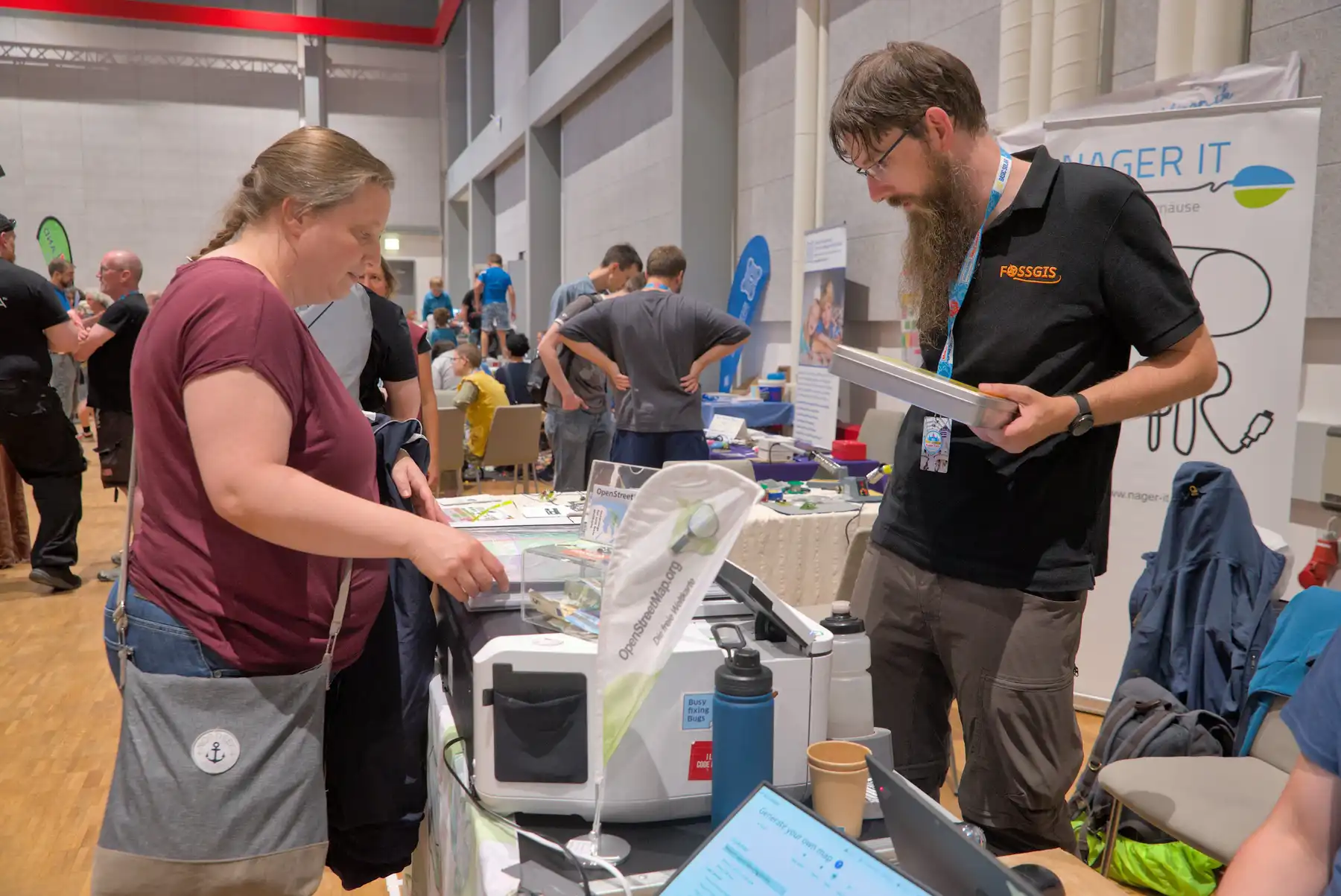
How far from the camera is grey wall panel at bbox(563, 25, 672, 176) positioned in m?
8.37

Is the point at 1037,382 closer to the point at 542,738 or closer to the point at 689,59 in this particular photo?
the point at 542,738

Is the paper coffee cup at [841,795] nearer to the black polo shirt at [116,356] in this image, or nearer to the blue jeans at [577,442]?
the blue jeans at [577,442]

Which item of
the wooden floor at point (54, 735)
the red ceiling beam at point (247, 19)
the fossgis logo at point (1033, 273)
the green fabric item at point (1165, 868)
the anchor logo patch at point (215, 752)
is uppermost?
the red ceiling beam at point (247, 19)

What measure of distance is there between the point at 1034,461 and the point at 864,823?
1.89 feet

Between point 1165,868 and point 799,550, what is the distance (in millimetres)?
1368

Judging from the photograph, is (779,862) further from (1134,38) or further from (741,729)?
(1134,38)

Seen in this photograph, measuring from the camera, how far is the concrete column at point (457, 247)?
1751cm

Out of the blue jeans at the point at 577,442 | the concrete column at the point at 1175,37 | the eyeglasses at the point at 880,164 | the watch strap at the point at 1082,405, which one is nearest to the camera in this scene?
the watch strap at the point at 1082,405

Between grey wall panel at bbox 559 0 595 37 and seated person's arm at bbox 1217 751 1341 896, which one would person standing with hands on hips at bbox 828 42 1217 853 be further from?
grey wall panel at bbox 559 0 595 37

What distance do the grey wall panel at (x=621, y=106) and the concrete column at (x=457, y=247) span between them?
6.21m

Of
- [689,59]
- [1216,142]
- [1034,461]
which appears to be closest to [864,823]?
[1034,461]

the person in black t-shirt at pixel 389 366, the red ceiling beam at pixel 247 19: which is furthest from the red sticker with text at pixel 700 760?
the red ceiling beam at pixel 247 19

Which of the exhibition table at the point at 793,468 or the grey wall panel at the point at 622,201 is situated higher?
the grey wall panel at the point at 622,201

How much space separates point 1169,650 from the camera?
2.57 m
